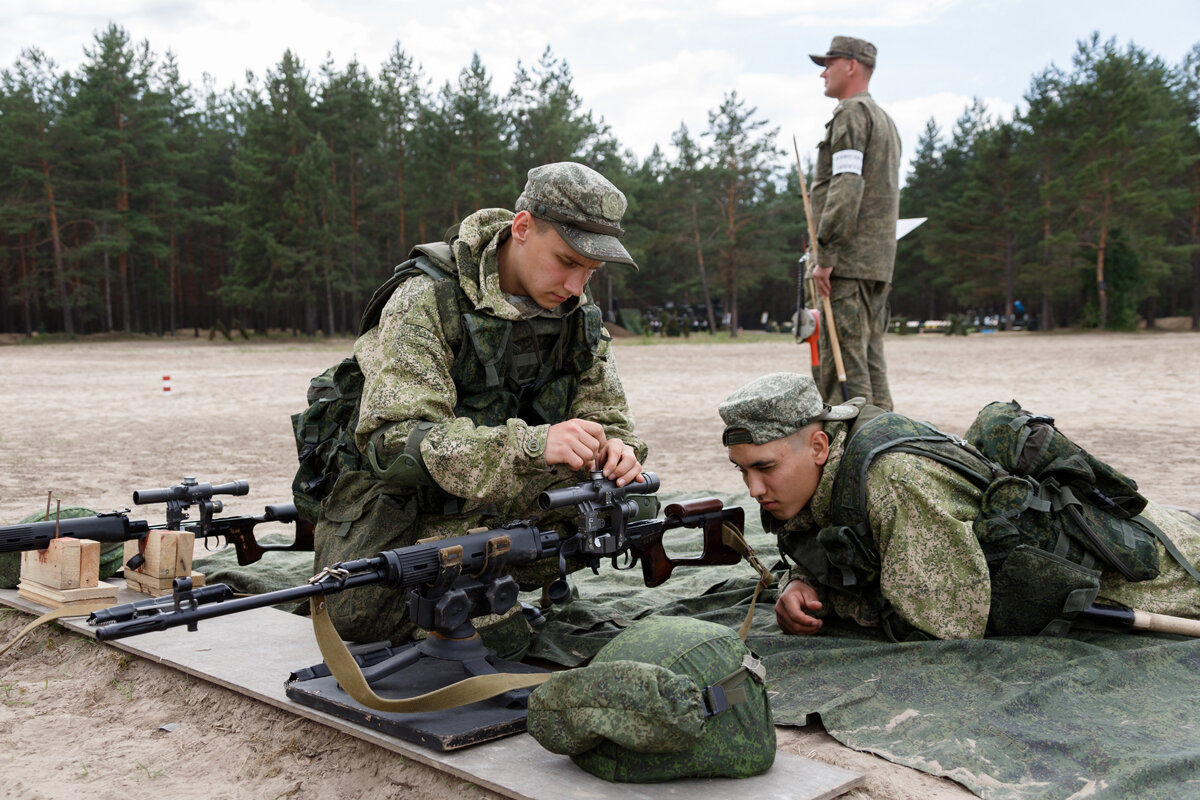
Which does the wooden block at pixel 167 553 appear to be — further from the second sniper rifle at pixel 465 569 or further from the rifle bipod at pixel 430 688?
the second sniper rifle at pixel 465 569

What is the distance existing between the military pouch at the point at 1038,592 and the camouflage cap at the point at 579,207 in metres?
1.88

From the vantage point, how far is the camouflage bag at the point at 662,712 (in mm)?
2707

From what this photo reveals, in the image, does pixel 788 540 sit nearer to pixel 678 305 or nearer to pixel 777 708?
pixel 777 708

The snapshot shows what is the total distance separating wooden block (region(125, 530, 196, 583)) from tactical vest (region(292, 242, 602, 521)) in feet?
2.00

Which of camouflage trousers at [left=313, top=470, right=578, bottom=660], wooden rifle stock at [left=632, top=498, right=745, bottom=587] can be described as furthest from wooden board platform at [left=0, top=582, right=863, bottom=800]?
wooden rifle stock at [left=632, top=498, right=745, bottom=587]

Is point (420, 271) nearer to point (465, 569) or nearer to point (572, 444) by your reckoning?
point (572, 444)

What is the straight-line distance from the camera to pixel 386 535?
407 centimetres

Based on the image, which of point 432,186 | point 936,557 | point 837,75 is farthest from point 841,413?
point 432,186

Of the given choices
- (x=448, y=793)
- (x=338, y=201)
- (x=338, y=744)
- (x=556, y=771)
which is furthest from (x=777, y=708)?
(x=338, y=201)

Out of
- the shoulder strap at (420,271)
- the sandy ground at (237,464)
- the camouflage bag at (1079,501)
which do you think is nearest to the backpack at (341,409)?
the shoulder strap at (420,271)

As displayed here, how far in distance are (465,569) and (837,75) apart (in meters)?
6.31

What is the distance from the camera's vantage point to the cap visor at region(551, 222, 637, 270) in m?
3.84

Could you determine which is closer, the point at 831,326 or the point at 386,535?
the point at 386,535

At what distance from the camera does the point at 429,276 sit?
4156 mm
